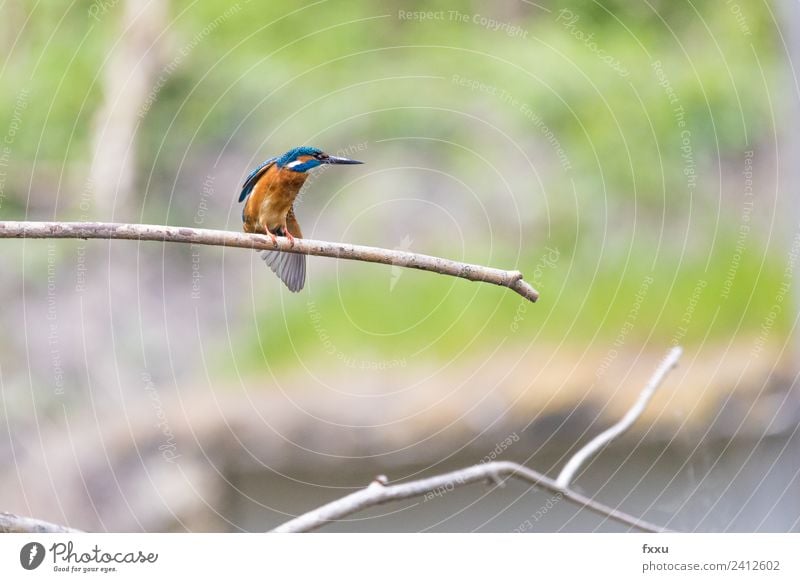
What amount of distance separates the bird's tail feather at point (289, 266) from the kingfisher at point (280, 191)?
0.15 ft

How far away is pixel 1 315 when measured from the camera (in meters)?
1.39

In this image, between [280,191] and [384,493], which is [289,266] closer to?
[280,191]

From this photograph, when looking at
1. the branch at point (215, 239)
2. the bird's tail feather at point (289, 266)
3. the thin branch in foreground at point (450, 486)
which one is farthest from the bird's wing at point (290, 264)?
the thin branch in foreground at point (450, 486)

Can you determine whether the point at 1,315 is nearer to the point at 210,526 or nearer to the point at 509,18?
the point at 210,526

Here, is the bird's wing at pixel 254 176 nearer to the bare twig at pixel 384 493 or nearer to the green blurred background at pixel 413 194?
the green blurred background at pixel 413 194

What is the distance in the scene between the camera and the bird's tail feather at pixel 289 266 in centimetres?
118

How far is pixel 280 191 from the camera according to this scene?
111 cm

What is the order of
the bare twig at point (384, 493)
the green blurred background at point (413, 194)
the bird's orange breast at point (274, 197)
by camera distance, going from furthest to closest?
the green blurred background at point (413, 194)
the bird's orange breast at point (274, 197)
the bare twig at point (384, 493)

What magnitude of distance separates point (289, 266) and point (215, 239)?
251mm

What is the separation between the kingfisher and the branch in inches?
3.9
